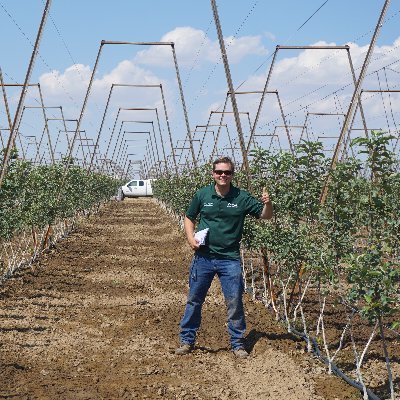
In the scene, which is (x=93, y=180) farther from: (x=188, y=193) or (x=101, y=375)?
(x=101, y=375)

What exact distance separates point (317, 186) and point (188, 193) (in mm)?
12674

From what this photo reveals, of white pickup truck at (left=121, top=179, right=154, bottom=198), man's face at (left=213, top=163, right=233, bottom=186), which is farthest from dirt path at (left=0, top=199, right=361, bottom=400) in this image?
white pickup truck at (left=121, top=179, right=154, bottom=198)

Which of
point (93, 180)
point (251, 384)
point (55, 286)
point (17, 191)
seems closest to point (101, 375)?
point (251, 384)

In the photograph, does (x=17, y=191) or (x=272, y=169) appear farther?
(x=17, y=191)

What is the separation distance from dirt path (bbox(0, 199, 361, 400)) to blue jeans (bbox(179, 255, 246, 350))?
1.10 feet

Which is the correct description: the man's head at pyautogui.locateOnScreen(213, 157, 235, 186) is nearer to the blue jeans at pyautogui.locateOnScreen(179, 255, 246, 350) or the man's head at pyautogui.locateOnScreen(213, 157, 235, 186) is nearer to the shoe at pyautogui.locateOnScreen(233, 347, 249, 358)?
the blue jeans at pyautogui.locateOnScreen(179, 255, 246, 350)

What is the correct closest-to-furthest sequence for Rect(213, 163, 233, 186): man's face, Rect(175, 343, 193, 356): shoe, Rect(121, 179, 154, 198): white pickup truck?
1. Rect(213, 163, 233, 186): man's face
2. Rect(175, 343, 193, 356): shoe
3. Rect(121, 179, 154, 198): white pickup truck

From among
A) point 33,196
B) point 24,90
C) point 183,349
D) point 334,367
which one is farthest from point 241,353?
point 33,196

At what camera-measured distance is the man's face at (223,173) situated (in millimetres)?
6980

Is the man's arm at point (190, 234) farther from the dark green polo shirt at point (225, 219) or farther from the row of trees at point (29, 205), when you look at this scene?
the row of trees at point (29, 205)

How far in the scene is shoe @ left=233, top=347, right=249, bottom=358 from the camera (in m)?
7.20

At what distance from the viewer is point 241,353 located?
7.21 m

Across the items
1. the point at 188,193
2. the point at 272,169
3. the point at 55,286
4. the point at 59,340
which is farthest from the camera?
the point at 188,193

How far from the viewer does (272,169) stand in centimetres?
921
